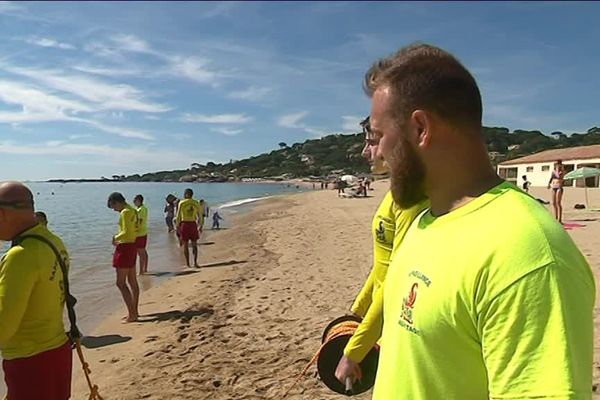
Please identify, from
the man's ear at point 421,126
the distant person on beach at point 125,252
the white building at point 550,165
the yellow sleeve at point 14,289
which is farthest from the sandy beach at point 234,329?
the white building at point 550,165

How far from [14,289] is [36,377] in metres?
0.60

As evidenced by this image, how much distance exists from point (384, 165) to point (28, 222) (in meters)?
2.47

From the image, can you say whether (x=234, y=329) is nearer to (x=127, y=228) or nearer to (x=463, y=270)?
(x=127, y=228)

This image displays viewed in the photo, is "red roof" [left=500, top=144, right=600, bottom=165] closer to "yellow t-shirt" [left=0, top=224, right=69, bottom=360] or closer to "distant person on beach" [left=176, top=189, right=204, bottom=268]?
"distant person on beach" [left=176, top=189, right=204, bottom=268]

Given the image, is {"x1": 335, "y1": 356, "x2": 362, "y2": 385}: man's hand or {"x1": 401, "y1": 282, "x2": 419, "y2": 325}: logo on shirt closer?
{"x1": 401, "y1": 282, "x2": 419, "y2": 325}: logo on shirt

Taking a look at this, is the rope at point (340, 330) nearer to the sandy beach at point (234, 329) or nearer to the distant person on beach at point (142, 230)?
the sandy beach at point (234, 329)

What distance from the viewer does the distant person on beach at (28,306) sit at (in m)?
2.91

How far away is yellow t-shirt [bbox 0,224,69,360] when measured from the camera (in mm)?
2898

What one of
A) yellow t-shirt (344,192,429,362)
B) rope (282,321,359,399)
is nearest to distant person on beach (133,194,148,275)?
yellow t-shirt (344,192,429,362)

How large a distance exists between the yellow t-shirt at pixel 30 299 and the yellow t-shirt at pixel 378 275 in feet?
6.05

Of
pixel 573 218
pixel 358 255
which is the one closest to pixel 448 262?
pixel 358 255

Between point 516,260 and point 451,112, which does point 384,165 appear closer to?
point 451,112

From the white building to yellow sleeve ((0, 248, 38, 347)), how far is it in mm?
42002

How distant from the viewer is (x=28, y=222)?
124 inches
